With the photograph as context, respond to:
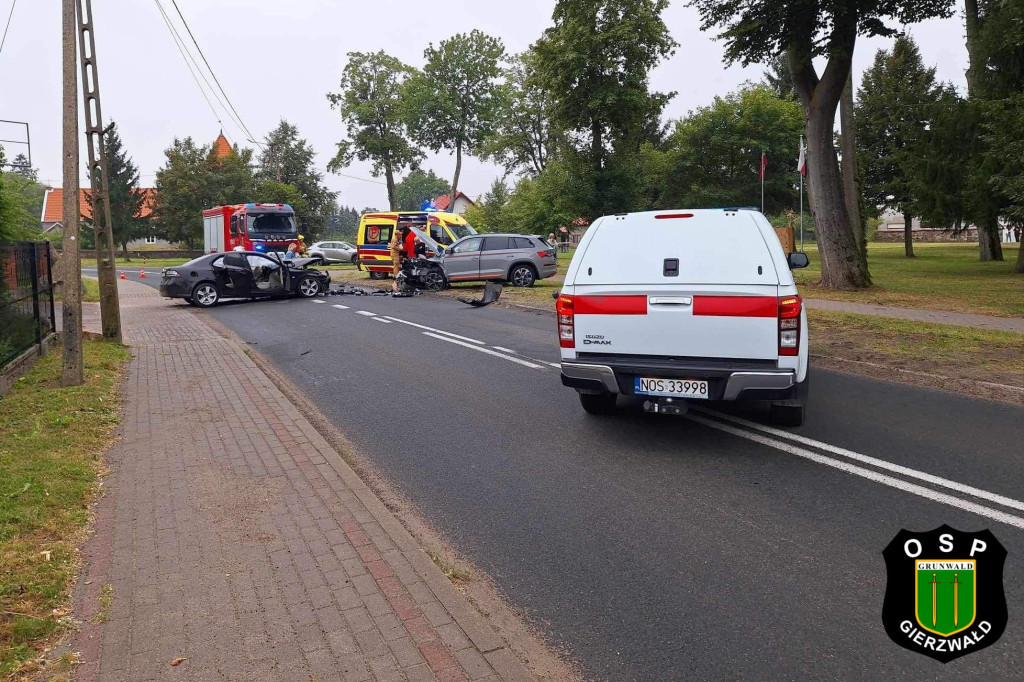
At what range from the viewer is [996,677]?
3109 mm

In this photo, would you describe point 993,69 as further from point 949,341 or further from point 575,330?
point 575,330

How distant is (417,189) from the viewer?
150875 millimetres

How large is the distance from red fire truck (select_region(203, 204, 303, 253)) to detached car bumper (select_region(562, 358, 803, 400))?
28.9m

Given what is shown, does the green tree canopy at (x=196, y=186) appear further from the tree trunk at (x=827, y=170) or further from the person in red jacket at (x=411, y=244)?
the tree trunk at (x=827, y=170)

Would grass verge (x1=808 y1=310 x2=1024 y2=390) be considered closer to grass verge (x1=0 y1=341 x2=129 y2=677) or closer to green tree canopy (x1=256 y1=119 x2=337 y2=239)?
grass verge (x1=0 y1=341 x2=129 y2=677)

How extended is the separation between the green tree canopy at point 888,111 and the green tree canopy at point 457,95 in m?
27.7

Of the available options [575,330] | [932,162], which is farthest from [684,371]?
[932,162]

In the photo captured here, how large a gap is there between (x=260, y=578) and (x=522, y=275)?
20.5m

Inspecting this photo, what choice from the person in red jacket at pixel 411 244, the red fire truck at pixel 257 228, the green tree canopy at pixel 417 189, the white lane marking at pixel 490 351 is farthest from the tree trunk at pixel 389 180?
the green tree canopy at pixel 417 189

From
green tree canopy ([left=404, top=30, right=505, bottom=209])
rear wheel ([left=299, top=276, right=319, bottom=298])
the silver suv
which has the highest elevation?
green tree canopy ([left=404, top=30, right=505, bottom=209])

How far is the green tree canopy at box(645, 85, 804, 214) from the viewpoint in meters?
50.1

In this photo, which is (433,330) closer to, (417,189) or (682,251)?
(682,251)

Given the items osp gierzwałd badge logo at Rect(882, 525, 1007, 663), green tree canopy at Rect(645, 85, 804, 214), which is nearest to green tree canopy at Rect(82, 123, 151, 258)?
green tree canopy at Rect(645, 85, 804, 214)

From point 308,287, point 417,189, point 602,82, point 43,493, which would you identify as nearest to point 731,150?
point 602,82
